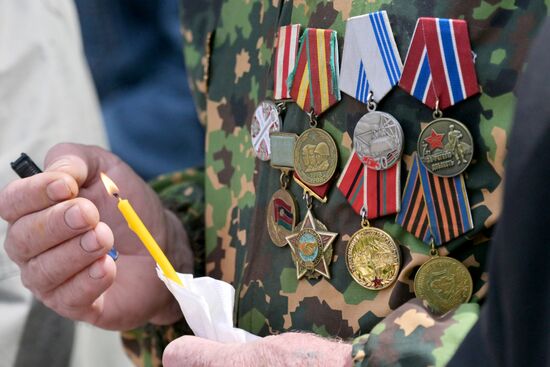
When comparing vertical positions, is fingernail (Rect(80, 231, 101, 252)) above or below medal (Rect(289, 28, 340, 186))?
below

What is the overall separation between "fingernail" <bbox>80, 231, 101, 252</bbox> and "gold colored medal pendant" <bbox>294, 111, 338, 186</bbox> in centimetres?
21

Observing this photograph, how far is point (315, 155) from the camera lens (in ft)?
2.65

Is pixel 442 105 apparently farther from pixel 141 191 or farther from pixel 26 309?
pixel 26 309

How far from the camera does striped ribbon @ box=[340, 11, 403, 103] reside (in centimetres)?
73

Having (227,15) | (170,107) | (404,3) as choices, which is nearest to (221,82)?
(227,15)

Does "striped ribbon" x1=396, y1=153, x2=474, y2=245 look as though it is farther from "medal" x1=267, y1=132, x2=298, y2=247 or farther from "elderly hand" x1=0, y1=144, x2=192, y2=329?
"elderly hand" x1=0, y1=144, x2=192, y2=329

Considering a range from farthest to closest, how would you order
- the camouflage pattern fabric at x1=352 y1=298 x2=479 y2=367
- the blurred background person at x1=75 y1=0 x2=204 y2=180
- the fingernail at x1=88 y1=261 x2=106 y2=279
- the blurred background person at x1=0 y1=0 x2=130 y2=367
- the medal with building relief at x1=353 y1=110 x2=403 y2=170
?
1. the blurred background person at x1=75 y1=0 x2=204 y2=180
2. the blurred background person at x1=0 y1=0 x2=130 y2=367
3. the fingernail at x1=88 y1=261 x2=106 y2=279
4. the medal with building relief at x1=353 y1=110 x2=403 y2=170
5. the camouflage pattern fabric at x1=352 y1=298 x2=479 y2=367

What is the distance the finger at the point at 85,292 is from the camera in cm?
84

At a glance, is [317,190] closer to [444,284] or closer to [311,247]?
[311,247]

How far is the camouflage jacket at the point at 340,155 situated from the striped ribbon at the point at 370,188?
0.04 ft

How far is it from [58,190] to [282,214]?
0.23 metres

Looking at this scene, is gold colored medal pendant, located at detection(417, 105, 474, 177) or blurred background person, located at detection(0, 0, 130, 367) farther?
blurred background person, located at detection(0, 0, 130, 367)

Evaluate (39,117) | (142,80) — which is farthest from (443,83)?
(142,80)

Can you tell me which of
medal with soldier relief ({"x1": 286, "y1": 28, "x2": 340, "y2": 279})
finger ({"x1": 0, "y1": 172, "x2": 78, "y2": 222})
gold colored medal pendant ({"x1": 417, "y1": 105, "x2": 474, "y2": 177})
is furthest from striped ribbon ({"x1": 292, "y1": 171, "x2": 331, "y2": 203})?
finger ({"x1": 0, "y1": 172, "x2": 78, "y2": 222})
